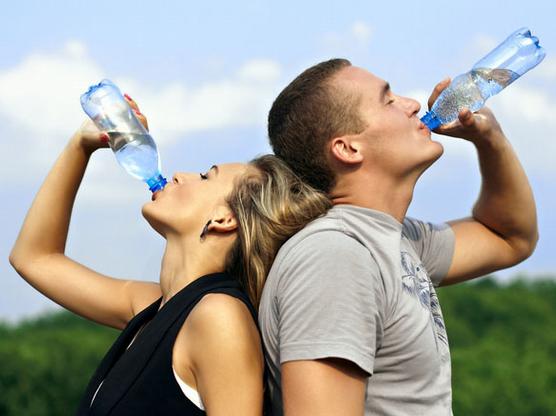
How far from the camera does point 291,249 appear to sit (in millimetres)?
3225

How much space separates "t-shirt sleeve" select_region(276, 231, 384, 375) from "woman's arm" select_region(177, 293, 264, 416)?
0.13m

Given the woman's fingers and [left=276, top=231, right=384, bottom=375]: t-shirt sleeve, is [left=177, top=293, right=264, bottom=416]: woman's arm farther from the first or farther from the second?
the woman's fingers

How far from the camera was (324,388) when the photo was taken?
2912mm

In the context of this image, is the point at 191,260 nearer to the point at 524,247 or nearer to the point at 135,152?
the point at 135,152

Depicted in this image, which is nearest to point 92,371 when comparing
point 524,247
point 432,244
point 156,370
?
point 524,247

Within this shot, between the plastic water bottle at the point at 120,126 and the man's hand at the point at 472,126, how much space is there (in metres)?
1.14

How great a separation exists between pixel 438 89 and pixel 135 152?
1238 mm

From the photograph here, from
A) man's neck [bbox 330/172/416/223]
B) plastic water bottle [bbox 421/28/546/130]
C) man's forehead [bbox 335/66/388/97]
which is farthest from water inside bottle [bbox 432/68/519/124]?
man's neck [bbox 330/172/416/223]

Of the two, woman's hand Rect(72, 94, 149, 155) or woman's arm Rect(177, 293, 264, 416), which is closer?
woman's arm Rect(177, 293, 264, 416)

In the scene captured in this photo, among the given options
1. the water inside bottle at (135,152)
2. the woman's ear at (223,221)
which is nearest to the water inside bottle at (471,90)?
the woman's ear at (223,221)

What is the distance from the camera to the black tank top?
3221 millimetres

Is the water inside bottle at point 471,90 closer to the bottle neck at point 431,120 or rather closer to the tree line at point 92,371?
the bottle neck at point 431,120

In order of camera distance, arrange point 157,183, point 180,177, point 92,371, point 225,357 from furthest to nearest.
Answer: point 92,371
point 157,183
point 180,177
point 225,357

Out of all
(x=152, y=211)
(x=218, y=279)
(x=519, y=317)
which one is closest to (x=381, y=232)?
(x=218, y=279)
